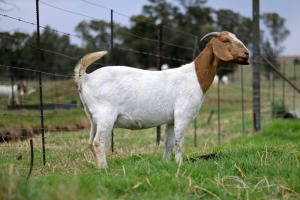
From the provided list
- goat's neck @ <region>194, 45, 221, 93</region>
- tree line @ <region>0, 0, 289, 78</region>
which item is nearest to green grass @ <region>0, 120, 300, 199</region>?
goat's neck @ <region>194, 45, 221, 93</region>

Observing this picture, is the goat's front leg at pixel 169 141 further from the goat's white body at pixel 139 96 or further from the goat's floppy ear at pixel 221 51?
the goat's floppy ear at pixel 221 51

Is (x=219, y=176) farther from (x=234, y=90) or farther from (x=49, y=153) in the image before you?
(x=234, y=90)

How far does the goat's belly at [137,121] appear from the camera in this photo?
7.20 metres

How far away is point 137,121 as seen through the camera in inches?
287

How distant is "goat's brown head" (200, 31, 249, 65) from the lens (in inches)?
293

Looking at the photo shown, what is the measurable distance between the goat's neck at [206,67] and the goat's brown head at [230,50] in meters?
0.14

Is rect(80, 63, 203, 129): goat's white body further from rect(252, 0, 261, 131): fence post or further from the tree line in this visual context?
the tree line

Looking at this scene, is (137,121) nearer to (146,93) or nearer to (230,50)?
(146,93)

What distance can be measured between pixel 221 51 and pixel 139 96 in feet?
4.87

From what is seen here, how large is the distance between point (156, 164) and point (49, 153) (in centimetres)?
362

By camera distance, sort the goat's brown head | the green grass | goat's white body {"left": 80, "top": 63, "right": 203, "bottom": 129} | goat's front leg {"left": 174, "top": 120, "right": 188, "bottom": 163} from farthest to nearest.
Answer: the goat's brown head < goat's front leg {"left": 174, "top": 120, "right": 188, "bottom": 163} < goat's white body {"left": 80, "top": 63, "right": 203, "bottom": 129} < the green grass

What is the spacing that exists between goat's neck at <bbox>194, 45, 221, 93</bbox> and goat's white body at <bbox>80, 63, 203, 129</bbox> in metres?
0.10

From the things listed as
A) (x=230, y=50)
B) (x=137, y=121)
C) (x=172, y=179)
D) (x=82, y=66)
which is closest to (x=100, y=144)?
(x=137, y=121)

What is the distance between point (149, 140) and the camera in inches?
512
